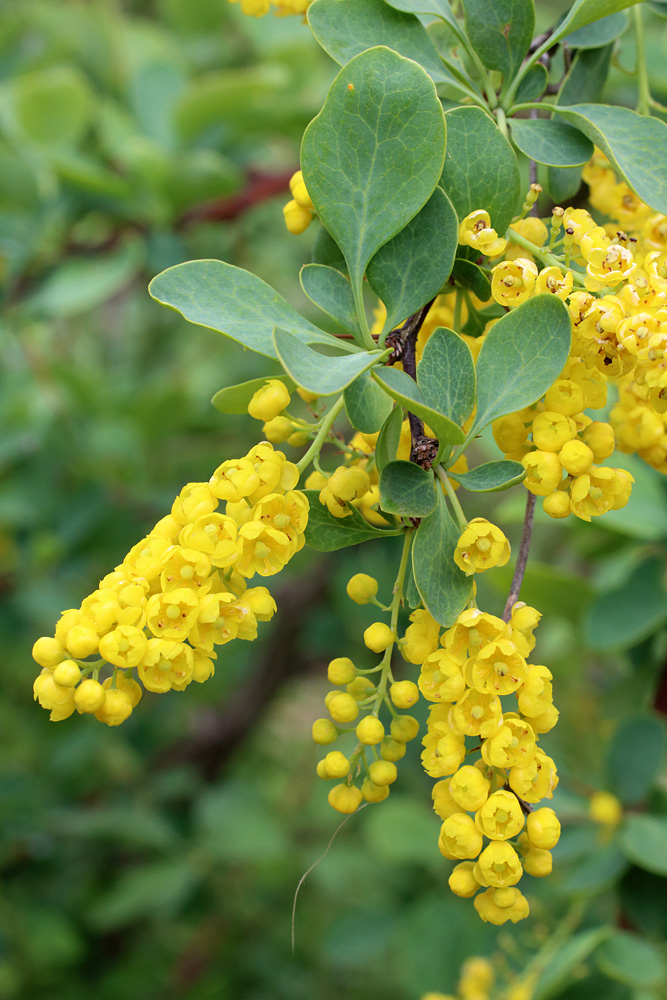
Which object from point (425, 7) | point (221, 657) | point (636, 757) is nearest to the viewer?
point (425, 7)

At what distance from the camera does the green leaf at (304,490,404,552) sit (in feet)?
1.75

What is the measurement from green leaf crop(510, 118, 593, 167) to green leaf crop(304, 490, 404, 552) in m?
0.26

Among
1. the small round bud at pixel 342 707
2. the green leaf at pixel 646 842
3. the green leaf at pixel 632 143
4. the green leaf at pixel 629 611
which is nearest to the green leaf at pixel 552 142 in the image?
the green leaf at pixel 632 143

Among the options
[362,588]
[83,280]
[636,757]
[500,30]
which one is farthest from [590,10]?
[83,280]

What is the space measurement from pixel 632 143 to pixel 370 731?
0.40 meters

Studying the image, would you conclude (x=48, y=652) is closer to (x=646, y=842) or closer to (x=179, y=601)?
(x=179, y=601)

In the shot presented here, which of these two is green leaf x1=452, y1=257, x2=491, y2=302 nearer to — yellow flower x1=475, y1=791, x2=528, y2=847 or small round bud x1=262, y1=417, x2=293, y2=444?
small round bud x1=262, y1=417, x2=293, y2=444

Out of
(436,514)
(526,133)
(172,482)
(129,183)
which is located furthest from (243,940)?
(526,133)

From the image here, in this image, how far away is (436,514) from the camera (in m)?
0.51

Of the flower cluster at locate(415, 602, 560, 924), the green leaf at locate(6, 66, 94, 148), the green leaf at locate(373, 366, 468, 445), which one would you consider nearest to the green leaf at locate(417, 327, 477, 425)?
the green leaf at locate(373, 366, 468, 445)

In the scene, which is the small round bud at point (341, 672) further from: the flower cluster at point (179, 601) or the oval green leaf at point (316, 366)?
the oval green leaf at point (316, 366)

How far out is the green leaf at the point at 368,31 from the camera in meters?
0.54

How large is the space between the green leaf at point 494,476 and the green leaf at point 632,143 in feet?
0.58

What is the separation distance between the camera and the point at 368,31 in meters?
0.55
